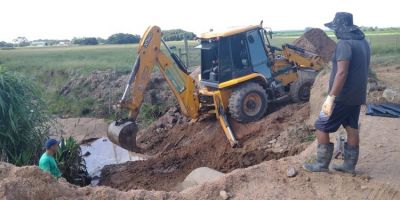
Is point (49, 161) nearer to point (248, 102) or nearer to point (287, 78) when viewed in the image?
point (248, 102)

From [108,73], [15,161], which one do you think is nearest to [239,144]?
[15,161]

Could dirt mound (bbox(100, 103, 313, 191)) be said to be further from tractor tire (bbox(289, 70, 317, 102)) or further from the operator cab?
the operator cab

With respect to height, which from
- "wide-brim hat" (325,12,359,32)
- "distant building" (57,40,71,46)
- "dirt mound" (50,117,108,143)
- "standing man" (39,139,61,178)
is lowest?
"dirt mound" (50,117,108,143)

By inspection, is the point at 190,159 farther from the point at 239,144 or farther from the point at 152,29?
the point at 152,29

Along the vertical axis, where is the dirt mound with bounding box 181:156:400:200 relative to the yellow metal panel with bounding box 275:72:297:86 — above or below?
below

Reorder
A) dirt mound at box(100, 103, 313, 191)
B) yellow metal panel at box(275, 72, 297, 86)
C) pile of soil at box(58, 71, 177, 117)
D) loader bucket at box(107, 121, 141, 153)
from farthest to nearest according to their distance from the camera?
1. pile of soil at box(58, 71, 177, 117)
2. yellow metal panel at box(275, 72, 297, 86)
3. loader bucket at box(107, 121, 141, 153)
4. dirt mound at box(100, 103, 313, 191)

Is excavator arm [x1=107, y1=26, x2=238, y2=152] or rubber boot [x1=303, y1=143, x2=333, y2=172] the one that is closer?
rubber boot [x1=303, y1=143, x2=333, y2=172]

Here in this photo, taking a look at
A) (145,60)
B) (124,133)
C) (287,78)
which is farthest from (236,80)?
(124,133)

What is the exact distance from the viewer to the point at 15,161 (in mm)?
9070

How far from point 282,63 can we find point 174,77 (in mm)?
3100

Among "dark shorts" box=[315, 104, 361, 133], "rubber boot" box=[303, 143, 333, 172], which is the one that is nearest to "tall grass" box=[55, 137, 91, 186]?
"rubber boot" box=[303, 143, 333, 172]

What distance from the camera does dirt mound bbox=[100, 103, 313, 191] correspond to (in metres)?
9.59

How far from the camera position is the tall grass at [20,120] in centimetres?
916

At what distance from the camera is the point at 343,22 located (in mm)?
5906
